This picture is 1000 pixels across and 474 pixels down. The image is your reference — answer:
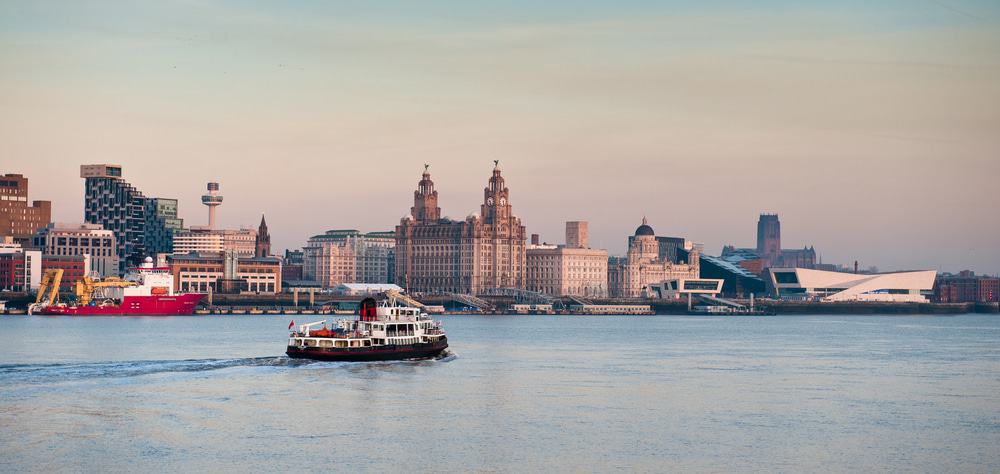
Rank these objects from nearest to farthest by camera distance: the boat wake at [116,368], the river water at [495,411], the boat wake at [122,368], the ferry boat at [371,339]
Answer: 1. the river water at [495,411]
2. the boat wake at [122,368]
3. the boat wake at [116,368]
4. the ferry boat at [371,339]

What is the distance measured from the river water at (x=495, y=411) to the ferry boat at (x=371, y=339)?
134 cm

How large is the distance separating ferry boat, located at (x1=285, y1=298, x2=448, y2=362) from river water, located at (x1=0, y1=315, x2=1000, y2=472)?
134 cm

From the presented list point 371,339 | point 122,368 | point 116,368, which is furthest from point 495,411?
point 116,368

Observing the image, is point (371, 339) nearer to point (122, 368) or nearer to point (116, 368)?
point (122, 368)

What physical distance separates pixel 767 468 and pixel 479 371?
41679 millimetres

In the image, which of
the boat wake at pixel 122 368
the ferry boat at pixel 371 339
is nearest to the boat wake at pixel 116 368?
the boat wake at pixel 122 368

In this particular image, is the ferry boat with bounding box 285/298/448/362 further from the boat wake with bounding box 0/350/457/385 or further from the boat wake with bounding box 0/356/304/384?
the boat wake with bounding box 0/356/304/384

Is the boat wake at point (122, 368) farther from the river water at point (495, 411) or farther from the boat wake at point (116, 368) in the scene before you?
the river water at point (495, 411)

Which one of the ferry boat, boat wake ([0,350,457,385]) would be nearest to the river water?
boat wake ([0,350,457,385])

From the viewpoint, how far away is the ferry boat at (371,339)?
320 feet

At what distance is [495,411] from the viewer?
71500 millimetres

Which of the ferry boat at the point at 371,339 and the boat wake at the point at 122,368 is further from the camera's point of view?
the ferry boat at the point at 371,339

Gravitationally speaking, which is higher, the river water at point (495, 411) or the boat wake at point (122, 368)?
the boat wake at point (122, 368)

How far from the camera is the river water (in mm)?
57219
